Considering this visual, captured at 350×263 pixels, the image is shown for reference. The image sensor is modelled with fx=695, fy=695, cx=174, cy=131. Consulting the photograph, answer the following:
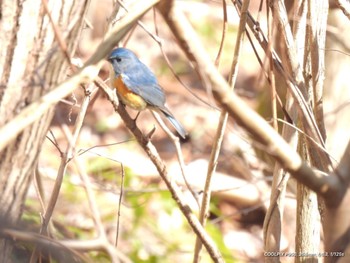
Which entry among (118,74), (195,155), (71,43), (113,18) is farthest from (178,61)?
(71,43)

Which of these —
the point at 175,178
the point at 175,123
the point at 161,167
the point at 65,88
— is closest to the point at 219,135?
the point at 161,167

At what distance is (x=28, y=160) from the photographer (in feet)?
5.87

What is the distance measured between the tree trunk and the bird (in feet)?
4.81

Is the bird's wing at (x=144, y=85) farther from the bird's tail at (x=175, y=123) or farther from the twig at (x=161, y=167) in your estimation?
the twig at (x=161, y=167)

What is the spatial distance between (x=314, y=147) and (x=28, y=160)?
1060 millimetres

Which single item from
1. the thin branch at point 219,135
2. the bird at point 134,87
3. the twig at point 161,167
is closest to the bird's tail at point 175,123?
the bird at point 134,87

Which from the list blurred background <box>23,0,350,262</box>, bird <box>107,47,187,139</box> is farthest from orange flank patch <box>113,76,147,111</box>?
blurred background <box>23,0,350,262</box>

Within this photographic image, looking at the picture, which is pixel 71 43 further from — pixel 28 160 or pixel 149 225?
pixel 149 225

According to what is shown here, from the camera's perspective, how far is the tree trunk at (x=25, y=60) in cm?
171

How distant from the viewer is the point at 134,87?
10.9 ft

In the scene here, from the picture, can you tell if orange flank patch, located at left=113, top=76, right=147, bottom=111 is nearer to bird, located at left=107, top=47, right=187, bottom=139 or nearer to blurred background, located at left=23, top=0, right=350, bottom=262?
bird, located at left=107, top=47, right=187, bottom=139

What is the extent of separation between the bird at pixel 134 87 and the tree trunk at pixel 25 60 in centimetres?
147

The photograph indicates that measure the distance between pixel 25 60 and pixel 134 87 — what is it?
1593 mm

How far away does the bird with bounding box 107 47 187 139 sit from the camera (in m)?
3.26
